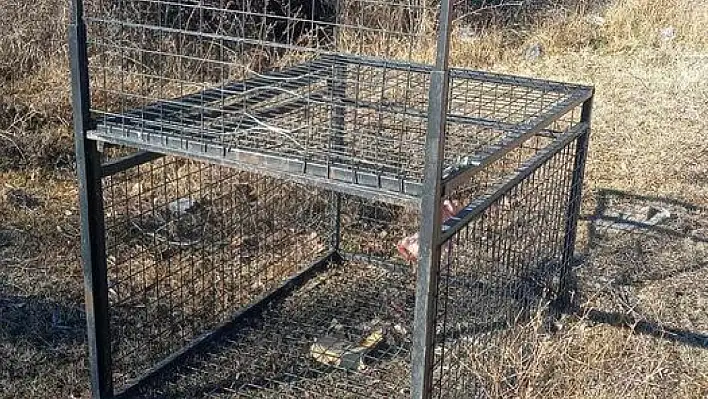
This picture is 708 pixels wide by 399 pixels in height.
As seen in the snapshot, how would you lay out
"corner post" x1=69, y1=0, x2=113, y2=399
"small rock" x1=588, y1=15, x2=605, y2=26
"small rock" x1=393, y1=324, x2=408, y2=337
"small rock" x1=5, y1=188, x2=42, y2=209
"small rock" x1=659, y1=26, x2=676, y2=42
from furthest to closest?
"small rock" x1=588, y1=15, x2=605, y2=26 → "small rock" x1=659, y1=26, x2=676, y2=42 → "small rock" x1=5, y1=188, x2=42, y2=209 → "small rock" x1=393, y1=324, x2=408, y2=337 → "corner post" x1=69, y1=0, x2=113, y2=399

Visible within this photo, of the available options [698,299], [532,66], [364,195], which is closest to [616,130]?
[532,66]

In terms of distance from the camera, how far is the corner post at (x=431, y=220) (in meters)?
2.60

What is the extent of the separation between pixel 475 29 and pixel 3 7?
4.56 metres

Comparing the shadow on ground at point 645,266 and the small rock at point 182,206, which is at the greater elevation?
the small rock at point 182,206

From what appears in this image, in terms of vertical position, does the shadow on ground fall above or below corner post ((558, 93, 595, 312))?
below

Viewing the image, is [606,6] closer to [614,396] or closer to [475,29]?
[475,29]

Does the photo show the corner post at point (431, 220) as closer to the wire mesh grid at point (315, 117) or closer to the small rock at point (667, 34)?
the wire mesh grid at point (315, 117)

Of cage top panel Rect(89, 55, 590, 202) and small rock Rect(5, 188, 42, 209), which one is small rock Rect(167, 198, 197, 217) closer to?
small rock Rect(5, 188, 42, 209)

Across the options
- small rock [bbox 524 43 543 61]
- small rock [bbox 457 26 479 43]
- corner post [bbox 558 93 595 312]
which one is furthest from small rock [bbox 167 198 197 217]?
small rock [bbox 524 43 543 61]

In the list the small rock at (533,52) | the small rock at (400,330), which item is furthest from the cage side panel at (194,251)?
the small rock at (533,52)

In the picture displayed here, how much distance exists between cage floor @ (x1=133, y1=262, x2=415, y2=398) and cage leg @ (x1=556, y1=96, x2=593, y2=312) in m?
0.74

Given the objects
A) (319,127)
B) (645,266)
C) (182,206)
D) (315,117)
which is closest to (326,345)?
(319,127)

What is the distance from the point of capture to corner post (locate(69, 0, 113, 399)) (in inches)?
127

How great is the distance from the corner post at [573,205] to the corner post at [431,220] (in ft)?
5.35
